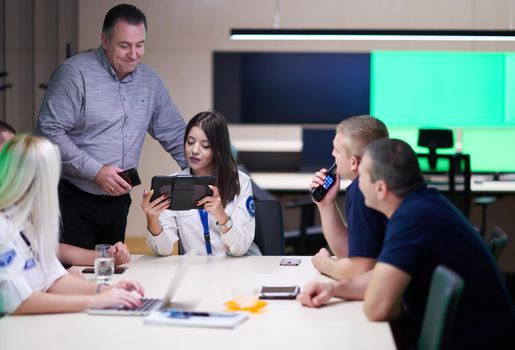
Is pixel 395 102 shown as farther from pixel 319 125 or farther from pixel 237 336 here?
pixel 237 336

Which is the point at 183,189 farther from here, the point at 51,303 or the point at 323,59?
the point at 323,59

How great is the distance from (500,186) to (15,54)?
370 centimetres

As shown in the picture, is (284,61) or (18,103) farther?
(284,61)

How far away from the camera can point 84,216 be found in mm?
3781

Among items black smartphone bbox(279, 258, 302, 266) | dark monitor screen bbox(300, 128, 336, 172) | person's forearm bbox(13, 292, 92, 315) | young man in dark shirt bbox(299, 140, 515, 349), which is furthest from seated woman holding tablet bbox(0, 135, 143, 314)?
dark monitor screen bbox(300, 128, 336, 172)

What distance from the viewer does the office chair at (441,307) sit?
198 centimetres

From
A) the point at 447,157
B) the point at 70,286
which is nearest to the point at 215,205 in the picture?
the point at 70,286

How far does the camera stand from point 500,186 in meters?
6.37

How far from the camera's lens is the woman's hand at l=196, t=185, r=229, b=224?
131 inches

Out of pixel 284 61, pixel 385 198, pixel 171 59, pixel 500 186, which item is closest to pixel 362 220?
pixel 385 198

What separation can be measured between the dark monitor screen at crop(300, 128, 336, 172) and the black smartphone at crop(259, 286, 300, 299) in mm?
5388

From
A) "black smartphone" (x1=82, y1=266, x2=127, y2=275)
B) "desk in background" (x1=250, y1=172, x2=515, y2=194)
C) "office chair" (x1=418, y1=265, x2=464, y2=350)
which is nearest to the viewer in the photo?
"office chair" (x1=418, y1=265, x2=464, y2=350)

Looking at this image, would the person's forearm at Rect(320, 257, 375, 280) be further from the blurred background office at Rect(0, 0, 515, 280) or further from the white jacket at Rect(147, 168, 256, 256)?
the blurred background office at Rect(0, 0, 515, 280)

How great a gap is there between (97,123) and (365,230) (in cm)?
158
